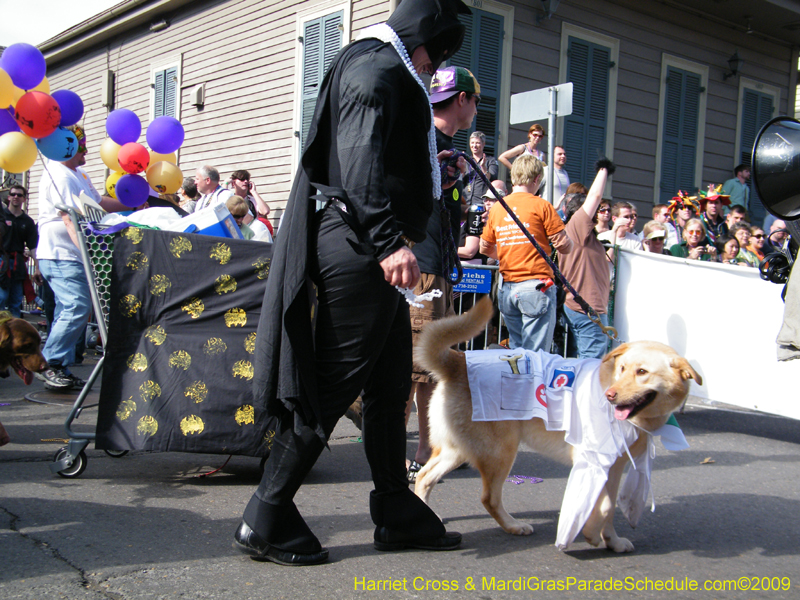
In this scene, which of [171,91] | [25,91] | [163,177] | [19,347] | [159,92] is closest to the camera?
[19,347]

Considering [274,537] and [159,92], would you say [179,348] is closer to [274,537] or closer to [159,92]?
[274,537]

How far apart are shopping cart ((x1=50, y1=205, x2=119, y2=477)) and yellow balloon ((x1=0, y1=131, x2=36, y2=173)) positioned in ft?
6.20

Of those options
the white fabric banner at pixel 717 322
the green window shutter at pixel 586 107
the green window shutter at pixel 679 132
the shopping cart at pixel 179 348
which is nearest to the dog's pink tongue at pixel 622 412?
the shopping cart at pixel 179 348

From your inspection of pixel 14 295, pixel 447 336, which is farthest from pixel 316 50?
pixel 447 336

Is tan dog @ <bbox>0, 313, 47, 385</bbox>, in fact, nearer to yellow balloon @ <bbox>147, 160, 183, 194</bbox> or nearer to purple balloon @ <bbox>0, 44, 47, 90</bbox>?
purple balloon @ <bbox>0, 44, 47, 90</bbox>

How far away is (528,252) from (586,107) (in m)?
6.74

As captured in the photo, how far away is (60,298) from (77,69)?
13953 millimetres

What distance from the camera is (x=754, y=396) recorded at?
18.4 ft

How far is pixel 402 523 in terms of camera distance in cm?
265

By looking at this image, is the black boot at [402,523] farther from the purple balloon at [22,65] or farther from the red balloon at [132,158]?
the red balloon at [132,158]

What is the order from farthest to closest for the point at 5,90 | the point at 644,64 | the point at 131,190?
the point at 644,64 → the point at 131,190 → the point at 5,90

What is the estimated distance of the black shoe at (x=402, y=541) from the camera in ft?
8.67

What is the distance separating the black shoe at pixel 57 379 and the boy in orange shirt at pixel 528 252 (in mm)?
3700

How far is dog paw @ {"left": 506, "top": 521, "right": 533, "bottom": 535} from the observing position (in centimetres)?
296
